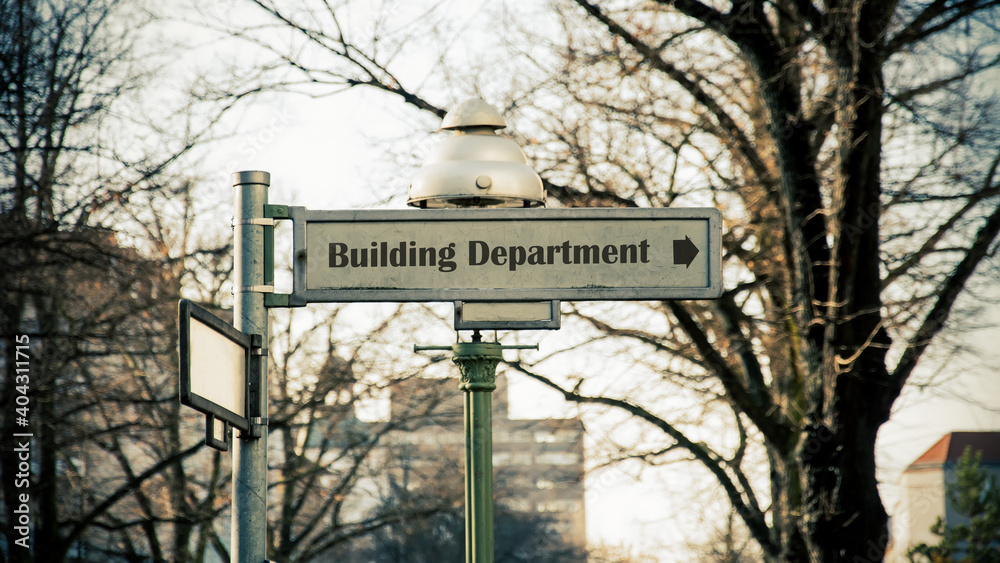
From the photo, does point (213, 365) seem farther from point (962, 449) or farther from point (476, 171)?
point (962, 449)

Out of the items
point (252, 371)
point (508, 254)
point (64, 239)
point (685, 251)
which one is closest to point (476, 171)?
point (508, 254)

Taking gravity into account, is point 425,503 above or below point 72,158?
below

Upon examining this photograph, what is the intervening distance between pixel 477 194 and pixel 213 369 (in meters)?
1.61

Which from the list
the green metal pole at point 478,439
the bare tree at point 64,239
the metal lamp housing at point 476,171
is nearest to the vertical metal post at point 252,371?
the metal lamp housing at point 476,171

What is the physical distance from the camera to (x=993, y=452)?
87.9m

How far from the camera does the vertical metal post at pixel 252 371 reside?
2549mm

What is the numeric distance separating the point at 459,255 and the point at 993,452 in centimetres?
9507

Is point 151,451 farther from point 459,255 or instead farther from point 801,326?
point 459,255

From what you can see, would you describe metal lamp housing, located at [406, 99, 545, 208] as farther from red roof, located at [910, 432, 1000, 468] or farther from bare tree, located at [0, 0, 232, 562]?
red roof, located at [910, 432, 1000, 468]

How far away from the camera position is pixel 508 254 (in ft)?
9.22

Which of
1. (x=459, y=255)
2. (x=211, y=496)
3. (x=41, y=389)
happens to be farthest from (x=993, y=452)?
(x=459, y=255)

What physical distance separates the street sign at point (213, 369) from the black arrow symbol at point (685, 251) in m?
1.10

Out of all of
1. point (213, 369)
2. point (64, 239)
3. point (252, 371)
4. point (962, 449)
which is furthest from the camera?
point (962, 449)

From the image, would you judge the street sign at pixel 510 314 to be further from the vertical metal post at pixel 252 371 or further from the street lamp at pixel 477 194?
the street lamp at pixel 477 194
